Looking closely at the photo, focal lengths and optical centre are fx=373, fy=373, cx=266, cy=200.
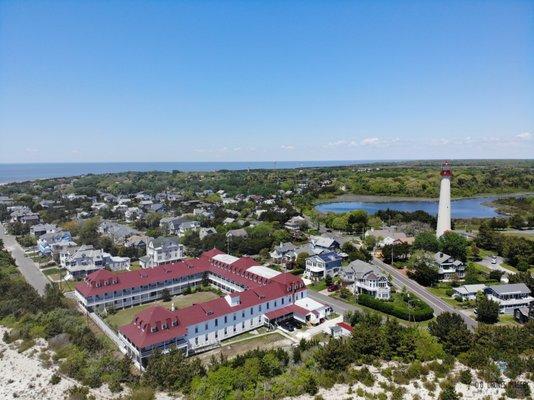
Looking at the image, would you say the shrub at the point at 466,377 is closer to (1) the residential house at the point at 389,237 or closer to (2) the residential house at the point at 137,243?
(1) the residential house at the point at 389,237

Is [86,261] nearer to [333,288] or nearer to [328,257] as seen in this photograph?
[328,257]

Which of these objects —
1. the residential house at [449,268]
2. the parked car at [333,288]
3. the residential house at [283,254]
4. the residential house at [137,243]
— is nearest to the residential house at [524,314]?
the residential house at [449,268]

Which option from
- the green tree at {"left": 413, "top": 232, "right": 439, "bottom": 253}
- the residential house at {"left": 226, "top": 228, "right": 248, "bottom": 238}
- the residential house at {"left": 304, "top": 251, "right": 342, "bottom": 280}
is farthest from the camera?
Result: the residential house at {"left": 226, "top": 228, "right": 248, "bottom": 238}

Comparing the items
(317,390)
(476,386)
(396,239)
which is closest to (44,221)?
(396,239)

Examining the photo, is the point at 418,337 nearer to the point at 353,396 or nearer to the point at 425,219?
the point at 353,396

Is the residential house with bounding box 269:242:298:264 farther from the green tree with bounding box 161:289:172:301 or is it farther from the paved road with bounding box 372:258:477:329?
the green tree with bounding box 161:289:172:301

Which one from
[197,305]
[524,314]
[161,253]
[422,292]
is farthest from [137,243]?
[524,314]

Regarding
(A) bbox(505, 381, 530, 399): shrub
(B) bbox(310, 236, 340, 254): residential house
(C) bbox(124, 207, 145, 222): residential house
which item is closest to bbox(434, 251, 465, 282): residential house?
(B) bbox(310, 236, 340, 254): residential house
